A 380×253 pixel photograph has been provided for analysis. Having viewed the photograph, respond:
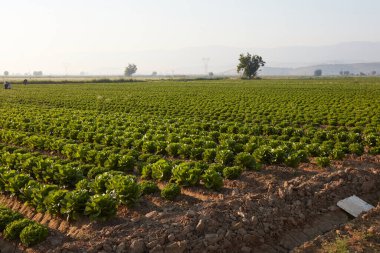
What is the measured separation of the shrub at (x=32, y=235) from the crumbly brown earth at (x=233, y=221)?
0.52 ft

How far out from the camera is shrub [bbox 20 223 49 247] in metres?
8.24

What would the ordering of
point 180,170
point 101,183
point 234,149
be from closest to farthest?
point 101,183
point 180,170
point 234,149

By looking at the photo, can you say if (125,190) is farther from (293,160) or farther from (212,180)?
(293,160)

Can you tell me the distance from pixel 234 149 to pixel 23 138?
1028 centimetres

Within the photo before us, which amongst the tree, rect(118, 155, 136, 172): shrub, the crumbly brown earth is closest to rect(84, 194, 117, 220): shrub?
the crumbly brown earth

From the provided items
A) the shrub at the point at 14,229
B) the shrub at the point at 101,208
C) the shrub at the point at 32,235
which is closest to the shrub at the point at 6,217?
the shrub at the point at 14,229

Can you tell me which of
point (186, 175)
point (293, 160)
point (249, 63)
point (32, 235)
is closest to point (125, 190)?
point (186, 175)

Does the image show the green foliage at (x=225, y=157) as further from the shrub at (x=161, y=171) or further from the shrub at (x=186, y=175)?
the shrub at (x=161, y=171)

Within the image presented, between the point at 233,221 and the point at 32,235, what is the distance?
4539mm

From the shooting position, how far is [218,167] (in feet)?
41.5

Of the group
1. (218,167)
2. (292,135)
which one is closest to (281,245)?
(218,167)

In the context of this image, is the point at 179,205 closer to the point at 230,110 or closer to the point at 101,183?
the point at 101,183

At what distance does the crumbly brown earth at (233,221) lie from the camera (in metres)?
7.83

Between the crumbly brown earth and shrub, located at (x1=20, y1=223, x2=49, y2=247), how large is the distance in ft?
0.52
